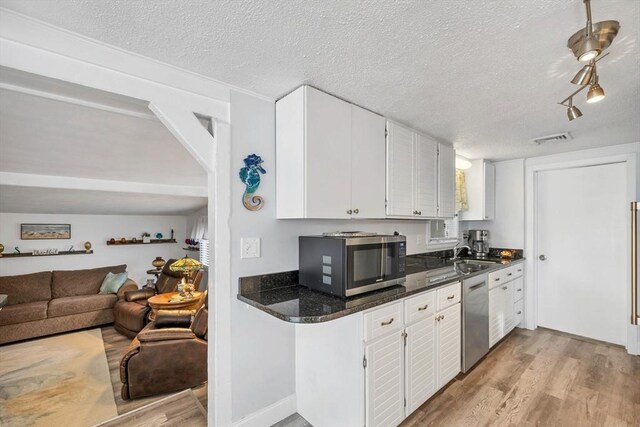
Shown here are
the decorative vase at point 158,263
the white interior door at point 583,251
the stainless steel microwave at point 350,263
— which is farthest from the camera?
the decorative vase at point 158,263

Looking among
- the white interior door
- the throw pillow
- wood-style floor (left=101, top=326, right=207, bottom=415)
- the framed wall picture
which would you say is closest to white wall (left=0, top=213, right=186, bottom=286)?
the framed wall picture

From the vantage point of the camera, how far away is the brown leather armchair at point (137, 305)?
3.76m

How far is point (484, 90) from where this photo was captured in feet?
5.92

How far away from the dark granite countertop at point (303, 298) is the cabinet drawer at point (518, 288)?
1.65m

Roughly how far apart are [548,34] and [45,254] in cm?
655

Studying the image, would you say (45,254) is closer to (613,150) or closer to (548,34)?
(548,34)

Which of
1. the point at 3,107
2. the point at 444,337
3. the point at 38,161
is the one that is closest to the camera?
the point at 3,107

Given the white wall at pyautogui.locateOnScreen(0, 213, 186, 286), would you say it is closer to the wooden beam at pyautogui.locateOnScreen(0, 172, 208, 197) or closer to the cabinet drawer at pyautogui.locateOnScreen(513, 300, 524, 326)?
the wooden beam at pyautogui.locateOnScreen(0, 172, 208, 197)

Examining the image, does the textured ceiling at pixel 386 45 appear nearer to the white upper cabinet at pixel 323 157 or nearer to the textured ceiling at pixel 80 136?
the white upper cabinet at pixel 323 157

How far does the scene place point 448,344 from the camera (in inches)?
89.0

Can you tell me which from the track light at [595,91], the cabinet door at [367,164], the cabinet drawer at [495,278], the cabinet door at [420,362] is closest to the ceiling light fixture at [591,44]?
the track light at [595,91]

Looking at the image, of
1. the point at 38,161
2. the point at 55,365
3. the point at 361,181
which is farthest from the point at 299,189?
the point at 55,365

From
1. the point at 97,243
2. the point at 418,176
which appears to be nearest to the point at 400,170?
the point at 418,176

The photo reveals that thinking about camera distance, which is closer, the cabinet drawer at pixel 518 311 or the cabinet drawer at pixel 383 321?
the cabinet drawer at pixel 383 321
